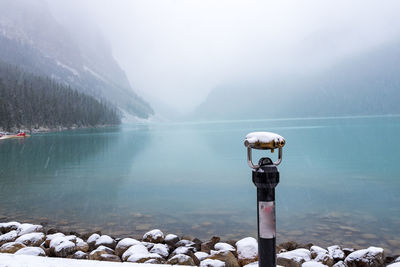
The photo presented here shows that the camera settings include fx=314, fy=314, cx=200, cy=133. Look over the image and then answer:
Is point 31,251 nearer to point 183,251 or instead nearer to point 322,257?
point 183,251

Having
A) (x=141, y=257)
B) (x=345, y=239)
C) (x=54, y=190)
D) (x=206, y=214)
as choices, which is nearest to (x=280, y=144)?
(x=141, y=257)

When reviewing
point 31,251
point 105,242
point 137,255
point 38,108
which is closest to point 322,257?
point 137,255

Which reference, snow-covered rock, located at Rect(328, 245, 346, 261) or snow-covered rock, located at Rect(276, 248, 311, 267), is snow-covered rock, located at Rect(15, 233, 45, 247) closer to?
snow-covered rock, located at Rect(276, 248, 311, 267)

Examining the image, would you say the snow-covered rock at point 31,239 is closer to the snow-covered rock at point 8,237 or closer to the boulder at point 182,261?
the snow-covered rock at point 8,237

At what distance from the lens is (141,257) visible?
5.46 m

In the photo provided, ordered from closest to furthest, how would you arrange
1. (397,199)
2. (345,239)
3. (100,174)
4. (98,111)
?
1. (345,239)
2. (397,199)
3. (100,174)
4. (98,111)

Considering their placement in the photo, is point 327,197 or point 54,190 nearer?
point 327,197

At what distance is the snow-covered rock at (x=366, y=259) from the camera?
5.64m

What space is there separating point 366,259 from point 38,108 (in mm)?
104131

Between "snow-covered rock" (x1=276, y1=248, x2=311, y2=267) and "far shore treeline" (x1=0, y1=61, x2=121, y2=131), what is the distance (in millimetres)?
86430

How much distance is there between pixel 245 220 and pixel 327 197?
5333 mm

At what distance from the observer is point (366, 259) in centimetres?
566

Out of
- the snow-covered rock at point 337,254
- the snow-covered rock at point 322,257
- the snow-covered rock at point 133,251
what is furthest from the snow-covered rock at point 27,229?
the snow-covered rock at point 337,254

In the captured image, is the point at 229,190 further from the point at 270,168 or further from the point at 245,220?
the point at 270,168
